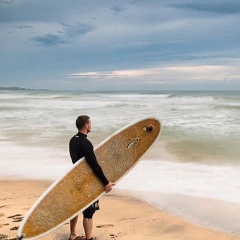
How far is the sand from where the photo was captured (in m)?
4.75

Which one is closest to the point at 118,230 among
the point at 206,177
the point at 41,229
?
the point at 41,229

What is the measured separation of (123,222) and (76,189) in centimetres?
125

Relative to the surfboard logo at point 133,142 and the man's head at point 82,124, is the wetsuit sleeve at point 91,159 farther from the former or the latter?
the surfboard logo at point 133,142

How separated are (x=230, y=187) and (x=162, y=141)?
6.63m

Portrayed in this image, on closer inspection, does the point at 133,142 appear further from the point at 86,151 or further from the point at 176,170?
the point at 176,170

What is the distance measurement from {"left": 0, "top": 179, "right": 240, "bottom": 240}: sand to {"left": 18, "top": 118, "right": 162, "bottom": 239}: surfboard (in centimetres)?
68

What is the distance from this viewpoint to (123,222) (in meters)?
5.22

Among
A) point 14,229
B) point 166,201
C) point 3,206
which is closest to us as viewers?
point 14,229

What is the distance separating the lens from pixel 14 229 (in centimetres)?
481

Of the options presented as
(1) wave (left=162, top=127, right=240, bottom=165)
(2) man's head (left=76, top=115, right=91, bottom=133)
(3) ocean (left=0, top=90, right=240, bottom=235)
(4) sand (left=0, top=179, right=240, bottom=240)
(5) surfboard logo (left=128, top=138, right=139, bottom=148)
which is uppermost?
(2) man's head (left=76, top=115, right=91, bottom=133)

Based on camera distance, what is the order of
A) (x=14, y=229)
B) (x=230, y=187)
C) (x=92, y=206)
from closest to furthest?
(x=92, y=206), (x=14, y=229), (x=230, y=187)

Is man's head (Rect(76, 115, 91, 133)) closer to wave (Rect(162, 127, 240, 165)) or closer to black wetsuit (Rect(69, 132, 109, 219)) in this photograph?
black wetsuit (Rect(69, 132, 109, 219))

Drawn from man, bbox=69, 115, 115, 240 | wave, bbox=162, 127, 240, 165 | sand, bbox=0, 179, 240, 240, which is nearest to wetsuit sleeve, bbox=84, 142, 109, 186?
man, bbox=69, 115, 115, 240

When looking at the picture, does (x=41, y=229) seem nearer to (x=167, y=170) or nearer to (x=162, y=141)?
(x=167, y=170)
